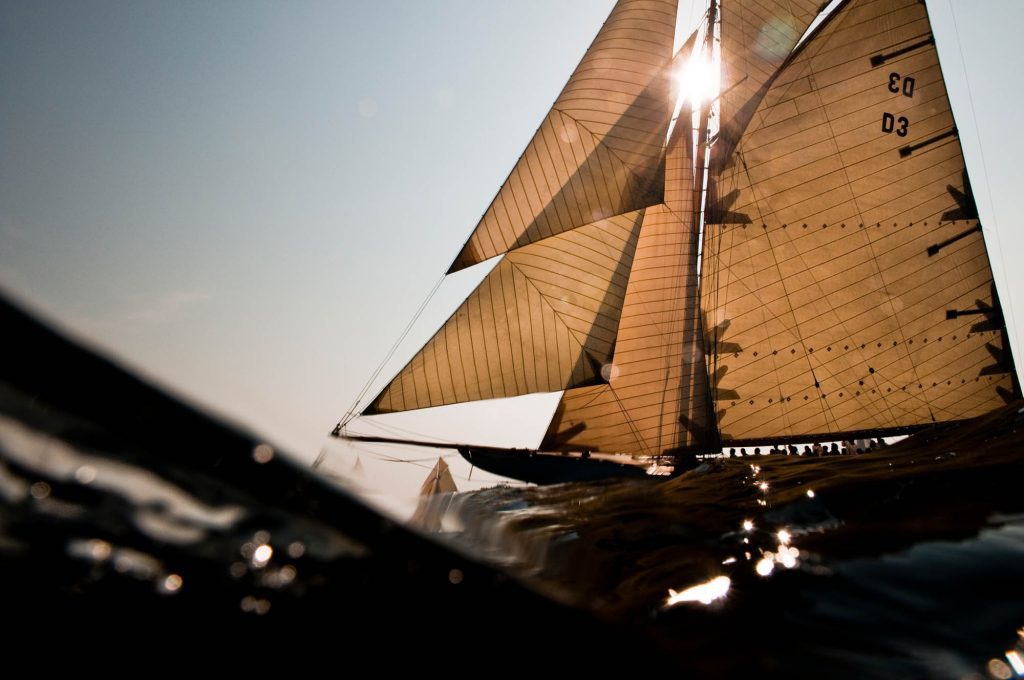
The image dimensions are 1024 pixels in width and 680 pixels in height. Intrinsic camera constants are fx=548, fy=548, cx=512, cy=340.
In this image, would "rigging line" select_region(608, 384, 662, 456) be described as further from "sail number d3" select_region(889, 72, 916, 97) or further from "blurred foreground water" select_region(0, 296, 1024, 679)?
"blurred foreground water" select_region(0, 296, 1024, 679)

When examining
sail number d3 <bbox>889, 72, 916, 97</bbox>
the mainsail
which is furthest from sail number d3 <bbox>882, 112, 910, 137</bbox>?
sail number d3 <bbox>889, 72, 916, 97</bbox>

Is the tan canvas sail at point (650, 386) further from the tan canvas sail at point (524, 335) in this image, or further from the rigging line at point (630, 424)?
the tan canvas sail at point (524, 335)

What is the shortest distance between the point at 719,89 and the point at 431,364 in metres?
20.4

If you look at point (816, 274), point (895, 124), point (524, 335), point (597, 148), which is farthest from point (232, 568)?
point (895, 124)

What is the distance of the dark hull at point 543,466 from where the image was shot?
2019 centimetres

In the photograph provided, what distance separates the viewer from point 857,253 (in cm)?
2281

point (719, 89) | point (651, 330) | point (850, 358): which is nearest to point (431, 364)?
point (651, 330)

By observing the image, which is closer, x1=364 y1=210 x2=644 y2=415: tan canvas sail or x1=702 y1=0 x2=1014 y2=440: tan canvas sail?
x1=364 y1=210 x2=644 y2=415: tan canvas sail

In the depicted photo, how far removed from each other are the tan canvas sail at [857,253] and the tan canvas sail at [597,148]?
19.6 feet

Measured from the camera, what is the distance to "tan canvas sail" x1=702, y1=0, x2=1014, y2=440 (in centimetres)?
2267

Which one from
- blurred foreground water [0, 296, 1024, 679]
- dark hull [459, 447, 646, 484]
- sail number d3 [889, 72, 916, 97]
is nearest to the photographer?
blurred foreground water [0, 296, 1024, 679]

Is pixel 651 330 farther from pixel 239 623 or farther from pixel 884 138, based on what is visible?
pixel 239 623

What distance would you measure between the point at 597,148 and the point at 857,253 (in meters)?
12.4

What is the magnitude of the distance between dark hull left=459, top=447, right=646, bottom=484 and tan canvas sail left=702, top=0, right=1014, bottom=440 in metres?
6.78
